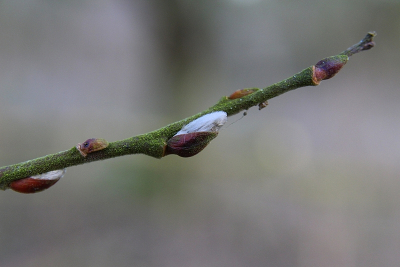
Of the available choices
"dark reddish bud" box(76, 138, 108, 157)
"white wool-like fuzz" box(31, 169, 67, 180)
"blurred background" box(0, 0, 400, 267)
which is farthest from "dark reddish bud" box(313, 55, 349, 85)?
"blurred background" box(0, 0, 400, 267)

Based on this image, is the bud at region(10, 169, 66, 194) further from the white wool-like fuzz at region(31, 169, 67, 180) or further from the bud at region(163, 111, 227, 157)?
the bud at region(163, 111, 227, 157)

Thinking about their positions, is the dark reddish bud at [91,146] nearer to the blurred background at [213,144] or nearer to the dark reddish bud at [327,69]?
the dark reddish bud at [327,69]

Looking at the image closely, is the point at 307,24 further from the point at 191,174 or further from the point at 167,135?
the point at 167,135

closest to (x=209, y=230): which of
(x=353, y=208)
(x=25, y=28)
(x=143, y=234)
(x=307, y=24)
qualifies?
(x=143, y=234)

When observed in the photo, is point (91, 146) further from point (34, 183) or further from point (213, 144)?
point (213, 144)

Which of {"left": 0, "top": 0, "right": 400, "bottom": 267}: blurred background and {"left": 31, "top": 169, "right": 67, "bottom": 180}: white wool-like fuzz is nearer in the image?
{"left": 31, "top": 169, "right": 67, "bottom": 180}: white wool-like fuzz
